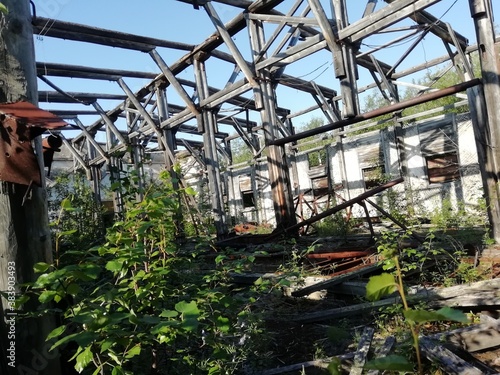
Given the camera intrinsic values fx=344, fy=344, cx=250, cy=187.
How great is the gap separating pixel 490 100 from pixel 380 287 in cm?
551

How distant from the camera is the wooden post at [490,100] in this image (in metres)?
5.14

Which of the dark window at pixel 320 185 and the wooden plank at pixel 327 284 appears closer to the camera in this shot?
the wooden plank at pixel 327 284

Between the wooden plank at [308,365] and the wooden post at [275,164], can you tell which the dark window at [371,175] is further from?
the wooden plank at [308,365]

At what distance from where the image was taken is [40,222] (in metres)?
1.88

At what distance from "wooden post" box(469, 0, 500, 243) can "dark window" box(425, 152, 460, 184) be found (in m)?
7.21

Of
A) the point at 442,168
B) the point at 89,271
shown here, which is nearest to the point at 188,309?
the point at 89,271

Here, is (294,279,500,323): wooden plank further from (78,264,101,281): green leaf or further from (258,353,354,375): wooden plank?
(78,264,101,281): green leaf

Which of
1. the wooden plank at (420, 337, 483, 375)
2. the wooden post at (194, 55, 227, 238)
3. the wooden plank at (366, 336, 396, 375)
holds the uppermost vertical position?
the wooden post at (194, 55, 227, 238)

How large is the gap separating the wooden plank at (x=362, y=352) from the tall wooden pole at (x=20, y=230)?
1849mm

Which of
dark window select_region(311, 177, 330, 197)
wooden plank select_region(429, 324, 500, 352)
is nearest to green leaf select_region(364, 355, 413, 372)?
wooden plank select_region(429, 324, 500, 352)

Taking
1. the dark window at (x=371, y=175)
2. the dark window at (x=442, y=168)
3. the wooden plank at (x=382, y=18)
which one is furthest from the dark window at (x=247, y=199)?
the wooden plank at (x=382, y=18)

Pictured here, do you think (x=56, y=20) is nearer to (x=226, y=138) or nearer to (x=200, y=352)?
(x=200, y=352)

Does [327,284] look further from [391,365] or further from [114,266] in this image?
[391,365]

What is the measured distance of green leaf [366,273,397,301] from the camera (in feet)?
3.37
